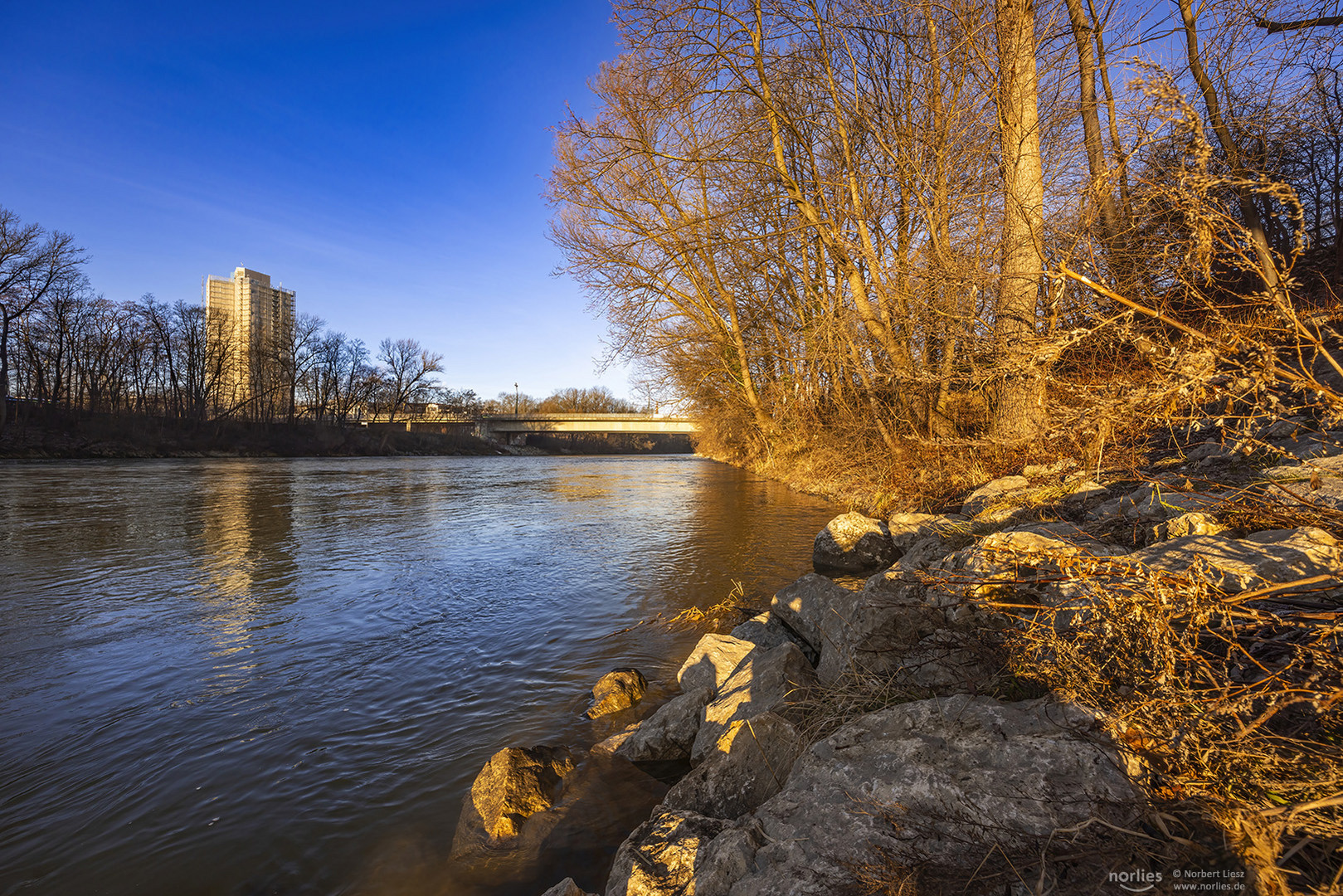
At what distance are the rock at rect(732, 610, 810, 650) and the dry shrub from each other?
9.09ft

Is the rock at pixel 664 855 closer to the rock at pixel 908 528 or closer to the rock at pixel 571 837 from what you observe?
the rock at pixel 571 837

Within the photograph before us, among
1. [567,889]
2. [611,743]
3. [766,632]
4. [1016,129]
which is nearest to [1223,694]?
[567,889]

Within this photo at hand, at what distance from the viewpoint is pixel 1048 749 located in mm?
1899

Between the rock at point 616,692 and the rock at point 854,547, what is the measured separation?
3.76m

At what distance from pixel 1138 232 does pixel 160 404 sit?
2673 inches

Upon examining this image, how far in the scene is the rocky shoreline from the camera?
5.66 ft

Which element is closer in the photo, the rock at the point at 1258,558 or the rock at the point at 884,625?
the rock at the point at 1258,558

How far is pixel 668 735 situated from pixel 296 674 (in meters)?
3.37

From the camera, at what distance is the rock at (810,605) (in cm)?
453

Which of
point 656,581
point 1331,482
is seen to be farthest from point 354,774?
point 1331,482

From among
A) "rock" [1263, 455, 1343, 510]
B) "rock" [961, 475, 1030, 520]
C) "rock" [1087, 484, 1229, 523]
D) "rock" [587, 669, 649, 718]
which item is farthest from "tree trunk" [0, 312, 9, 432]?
"rock" [1263, 455, 1343, 510]

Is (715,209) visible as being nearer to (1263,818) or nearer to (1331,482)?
(1331,482)

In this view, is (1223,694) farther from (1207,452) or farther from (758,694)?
(1207,452)

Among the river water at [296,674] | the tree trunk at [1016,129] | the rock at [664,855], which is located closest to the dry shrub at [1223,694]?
the rock at [664,855]
